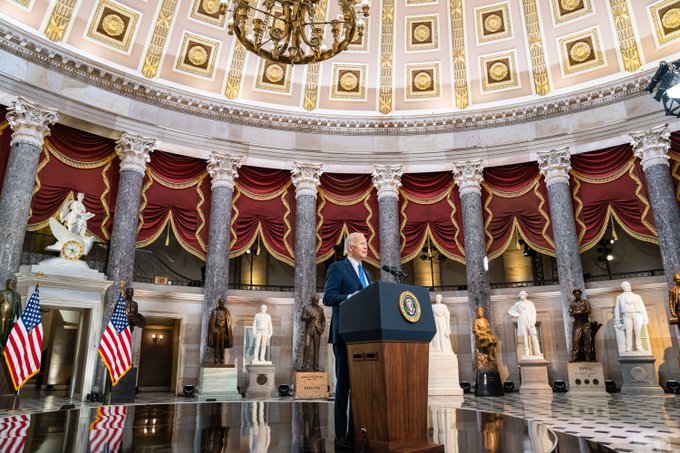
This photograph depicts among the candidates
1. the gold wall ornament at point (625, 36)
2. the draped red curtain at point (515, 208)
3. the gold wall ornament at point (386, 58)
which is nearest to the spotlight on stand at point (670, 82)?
the gold wall ornament at point (625, 36)

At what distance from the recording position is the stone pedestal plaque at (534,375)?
14406 millimetres

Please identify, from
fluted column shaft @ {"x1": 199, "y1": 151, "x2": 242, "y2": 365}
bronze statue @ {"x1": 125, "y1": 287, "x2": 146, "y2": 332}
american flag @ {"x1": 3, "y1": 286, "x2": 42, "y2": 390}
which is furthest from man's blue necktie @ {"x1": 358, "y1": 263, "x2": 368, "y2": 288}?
fluted column shaft @ {"x1": 199, "y1": 151, "x2": 242, "y2": 365}

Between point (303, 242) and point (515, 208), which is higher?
point (515, 208)

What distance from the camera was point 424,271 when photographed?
2334 centimetres

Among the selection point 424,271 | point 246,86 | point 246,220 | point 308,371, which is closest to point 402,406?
point 308,371

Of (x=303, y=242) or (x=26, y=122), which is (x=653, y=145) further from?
(x=26, y=122)

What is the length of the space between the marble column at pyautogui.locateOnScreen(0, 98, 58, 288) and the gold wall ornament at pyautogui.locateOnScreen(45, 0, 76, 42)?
2.46 m

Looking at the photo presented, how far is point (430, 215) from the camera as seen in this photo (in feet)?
58.5

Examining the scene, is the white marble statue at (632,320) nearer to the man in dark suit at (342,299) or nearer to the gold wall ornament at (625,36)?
the gold wall ornament at (625,36)

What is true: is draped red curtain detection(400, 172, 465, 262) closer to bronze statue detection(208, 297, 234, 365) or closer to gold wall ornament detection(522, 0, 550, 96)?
gold wall ornament detection(522, 0, 550, 96)

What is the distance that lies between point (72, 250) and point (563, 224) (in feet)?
48.0

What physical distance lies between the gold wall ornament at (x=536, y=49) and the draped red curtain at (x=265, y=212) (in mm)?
9492

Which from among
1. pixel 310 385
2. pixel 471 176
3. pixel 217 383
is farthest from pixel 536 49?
pixel 217 383

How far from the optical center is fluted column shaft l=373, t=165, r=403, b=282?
16.8 m
